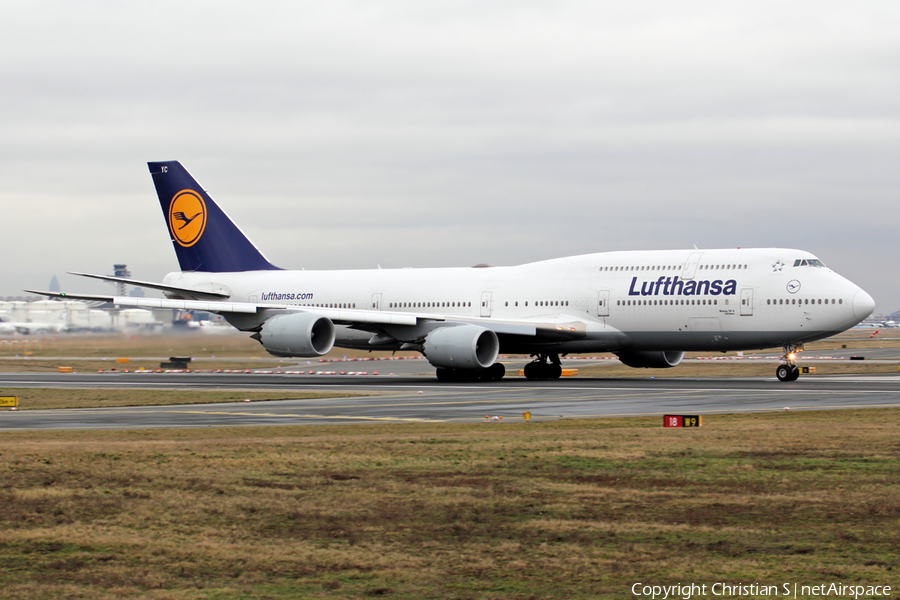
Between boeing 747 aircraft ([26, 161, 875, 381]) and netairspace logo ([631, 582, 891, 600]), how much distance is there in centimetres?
2918

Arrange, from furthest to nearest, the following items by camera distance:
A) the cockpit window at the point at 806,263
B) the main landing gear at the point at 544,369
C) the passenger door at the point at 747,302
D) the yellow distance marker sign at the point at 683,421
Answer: the main landing gear at the point at 544,369
the cockpit window at the point at 806,263
the passenger door at the point at 747,302
the yellow distance marker sign at the point at 683,421

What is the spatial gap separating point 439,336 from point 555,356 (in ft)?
18.8

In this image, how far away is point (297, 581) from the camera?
795 cm

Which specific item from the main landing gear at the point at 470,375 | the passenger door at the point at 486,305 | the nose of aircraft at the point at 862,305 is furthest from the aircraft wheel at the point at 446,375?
the nose of aircraft at the point at 862,305

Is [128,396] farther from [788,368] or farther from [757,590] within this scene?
[757,590]

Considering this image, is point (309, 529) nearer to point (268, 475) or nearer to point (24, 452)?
point (268, 475)

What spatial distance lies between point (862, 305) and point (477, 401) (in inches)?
605

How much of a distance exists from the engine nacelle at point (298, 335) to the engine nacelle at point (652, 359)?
1194 centimetres

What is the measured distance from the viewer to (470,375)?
40.7m

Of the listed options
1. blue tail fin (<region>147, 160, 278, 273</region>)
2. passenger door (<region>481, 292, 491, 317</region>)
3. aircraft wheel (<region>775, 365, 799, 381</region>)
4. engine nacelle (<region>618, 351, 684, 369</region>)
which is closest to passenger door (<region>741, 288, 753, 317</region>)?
aircraft wheel (<region>775, 365, 799, 381</region>)

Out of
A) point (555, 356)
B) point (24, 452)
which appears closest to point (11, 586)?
point (24, 452)

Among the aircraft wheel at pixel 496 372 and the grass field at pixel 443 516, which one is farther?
the aircraft wheel at pixel 496 372

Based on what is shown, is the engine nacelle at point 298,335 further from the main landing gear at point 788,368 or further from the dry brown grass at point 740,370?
the main landing gear at point 788,368

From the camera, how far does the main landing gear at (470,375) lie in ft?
133
